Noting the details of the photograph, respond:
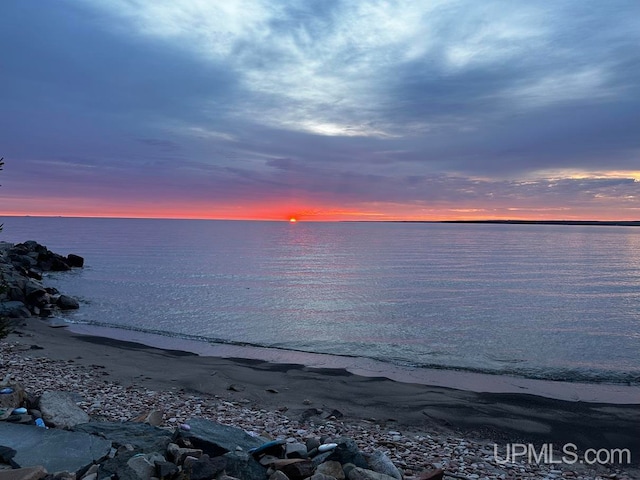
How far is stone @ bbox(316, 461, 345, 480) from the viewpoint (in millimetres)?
5371

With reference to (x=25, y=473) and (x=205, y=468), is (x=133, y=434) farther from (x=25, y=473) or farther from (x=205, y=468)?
(x=205, y=468)

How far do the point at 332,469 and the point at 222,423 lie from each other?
352 centimetres

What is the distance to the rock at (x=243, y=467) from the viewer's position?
5211 millimetres

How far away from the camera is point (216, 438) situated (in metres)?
6.21

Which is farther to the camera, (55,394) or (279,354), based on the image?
(279,354)

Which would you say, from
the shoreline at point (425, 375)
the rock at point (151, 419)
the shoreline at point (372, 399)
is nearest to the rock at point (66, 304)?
the shoreline at point (425, 375)

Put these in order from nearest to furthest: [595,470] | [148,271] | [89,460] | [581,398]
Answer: [89,460]
[595,470]
[581,398]
[148,271]

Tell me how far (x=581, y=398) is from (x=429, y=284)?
2181 cm

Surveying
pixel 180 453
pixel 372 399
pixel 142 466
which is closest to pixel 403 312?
pixel 372 399

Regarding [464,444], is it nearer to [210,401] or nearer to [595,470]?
[595,470]

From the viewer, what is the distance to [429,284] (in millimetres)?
33375

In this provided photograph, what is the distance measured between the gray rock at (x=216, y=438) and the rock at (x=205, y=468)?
69cm

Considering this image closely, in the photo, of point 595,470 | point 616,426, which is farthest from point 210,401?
point 616,426

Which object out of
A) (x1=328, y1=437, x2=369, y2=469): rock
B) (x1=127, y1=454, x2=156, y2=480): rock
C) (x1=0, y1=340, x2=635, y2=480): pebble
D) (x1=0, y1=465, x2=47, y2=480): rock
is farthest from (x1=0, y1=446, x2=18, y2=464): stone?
(x1=328, y1=437, x2=369, y2=469): rock
